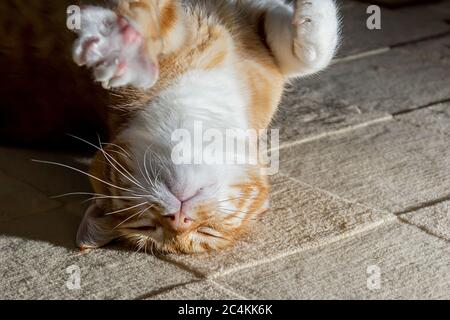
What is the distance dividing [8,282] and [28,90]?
2.80 feet

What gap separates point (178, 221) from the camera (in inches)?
79.4

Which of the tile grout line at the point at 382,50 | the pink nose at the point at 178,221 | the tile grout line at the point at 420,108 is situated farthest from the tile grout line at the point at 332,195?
the tile grout line at the point at 382,50

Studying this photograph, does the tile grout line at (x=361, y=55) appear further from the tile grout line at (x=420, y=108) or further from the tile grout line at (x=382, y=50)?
the tile grout line at (x=420, y=108)

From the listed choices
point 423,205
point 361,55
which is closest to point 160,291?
point 423,205

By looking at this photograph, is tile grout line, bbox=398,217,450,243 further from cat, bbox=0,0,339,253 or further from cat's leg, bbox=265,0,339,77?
cat's leg, bbox=265,0,339,77

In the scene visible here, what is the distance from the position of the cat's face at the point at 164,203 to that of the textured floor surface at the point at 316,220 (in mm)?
40

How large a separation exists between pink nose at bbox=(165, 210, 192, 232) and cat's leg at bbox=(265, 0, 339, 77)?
623 mm

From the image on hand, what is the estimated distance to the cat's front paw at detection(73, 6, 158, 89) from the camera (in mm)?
1819

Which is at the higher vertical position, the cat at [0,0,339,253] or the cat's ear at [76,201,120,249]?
the cat at [0,0,339,253]

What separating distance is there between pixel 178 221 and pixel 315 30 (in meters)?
0.65

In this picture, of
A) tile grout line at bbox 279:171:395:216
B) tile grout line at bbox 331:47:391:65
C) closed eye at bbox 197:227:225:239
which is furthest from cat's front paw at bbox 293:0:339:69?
tile grout line at bbox 331:47:391:65

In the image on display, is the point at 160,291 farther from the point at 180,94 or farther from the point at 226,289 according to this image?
the point at 180,94

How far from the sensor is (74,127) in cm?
260

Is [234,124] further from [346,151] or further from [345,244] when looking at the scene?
[346,151]
